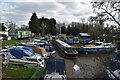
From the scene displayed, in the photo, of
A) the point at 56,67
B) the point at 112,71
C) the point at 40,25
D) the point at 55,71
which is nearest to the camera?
the point at 112,71

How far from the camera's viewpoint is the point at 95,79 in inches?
374

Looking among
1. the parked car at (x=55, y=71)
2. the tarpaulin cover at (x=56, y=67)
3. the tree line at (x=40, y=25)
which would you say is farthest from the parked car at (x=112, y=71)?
the tree line at (x=40, y=25)

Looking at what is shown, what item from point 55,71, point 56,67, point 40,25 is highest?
point 40,25

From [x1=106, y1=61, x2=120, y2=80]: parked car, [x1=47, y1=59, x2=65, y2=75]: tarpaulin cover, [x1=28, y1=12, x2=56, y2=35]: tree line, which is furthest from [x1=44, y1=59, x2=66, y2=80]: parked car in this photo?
[x1=28, y1=12, x2=56, y2=35]: tree line

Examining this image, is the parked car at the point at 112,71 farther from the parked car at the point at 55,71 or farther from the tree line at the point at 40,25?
the tree line at the point at 40,25

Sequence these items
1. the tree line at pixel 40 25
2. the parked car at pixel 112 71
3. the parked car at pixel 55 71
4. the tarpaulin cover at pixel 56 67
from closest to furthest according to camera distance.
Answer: the parked car at pixel 112 71 → the parked car at pixel 55 71 → the tarpaulin cover at pixel 56 67 → the tree line at pixel 40 25

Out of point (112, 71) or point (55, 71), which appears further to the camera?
point (55, 71)

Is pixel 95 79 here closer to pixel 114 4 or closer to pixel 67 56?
pixel 114 4

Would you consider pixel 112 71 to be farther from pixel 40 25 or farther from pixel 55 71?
pixel 40 25

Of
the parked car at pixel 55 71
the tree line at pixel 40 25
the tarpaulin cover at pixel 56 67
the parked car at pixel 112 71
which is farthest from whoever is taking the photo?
the tree line at pixel 40 25

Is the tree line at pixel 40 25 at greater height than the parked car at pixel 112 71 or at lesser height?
greater

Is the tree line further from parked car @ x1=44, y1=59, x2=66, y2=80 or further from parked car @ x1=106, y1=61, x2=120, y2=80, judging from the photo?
parked car @ x1=106, y1=61, x2=120, y2=80

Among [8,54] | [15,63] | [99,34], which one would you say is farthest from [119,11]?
[8,54]

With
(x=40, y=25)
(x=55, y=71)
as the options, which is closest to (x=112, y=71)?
(x=55, y=71)
